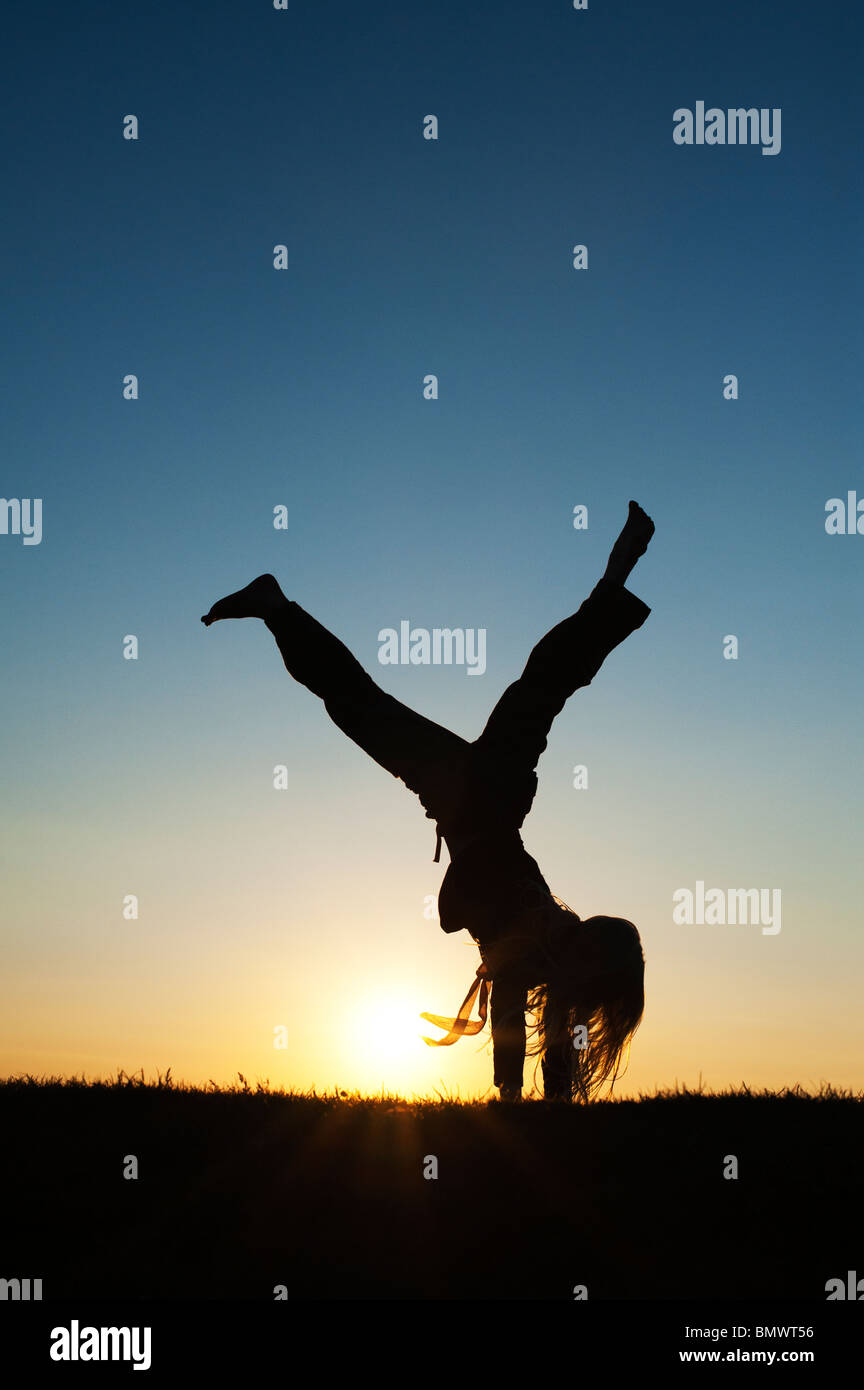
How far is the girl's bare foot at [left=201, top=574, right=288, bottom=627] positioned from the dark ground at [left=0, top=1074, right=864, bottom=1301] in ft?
13.0

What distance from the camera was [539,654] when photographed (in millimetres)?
9172

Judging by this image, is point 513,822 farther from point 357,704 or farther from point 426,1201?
point 426,1201

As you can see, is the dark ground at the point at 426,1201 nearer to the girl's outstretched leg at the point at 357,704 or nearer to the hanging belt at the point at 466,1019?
the hanging belt at the point at 466,1019

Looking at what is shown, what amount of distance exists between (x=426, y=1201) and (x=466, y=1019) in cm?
314

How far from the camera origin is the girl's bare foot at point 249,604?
9883mm

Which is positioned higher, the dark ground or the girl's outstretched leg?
the girl's outstretched leg

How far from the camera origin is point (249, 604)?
990cm

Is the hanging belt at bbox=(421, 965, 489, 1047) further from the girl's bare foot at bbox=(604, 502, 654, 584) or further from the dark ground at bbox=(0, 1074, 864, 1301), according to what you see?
the girl's bare foot at bbox=(604, 502, 654, 584)

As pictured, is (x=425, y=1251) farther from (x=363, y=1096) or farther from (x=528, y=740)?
(x=528, y=740)

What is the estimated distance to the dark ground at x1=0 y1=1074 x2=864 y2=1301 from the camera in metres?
5.07

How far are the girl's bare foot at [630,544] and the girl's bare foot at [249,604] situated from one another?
2.77m

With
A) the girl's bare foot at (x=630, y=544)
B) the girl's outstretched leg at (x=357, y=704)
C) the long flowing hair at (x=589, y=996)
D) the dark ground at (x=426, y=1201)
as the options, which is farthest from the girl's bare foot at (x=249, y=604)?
the dark ground at (x=426, y=1201)

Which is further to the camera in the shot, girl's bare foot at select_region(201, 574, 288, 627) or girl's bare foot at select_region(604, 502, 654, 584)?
girl's bare foot at select_region(201, 574, 288, 627)

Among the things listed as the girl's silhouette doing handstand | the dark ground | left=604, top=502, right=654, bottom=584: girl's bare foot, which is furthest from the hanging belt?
left=604, top=502, right=654, bottom=584: girl's bare foot
